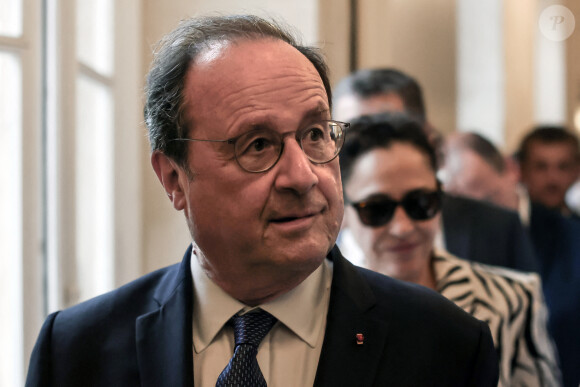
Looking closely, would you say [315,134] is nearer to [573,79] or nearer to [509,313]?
[509,313]

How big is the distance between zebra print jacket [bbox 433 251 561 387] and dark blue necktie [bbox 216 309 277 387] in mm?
884

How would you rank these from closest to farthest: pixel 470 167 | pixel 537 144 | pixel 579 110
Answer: pixel 470 167 → pixel 537 144 → pixel 579 110

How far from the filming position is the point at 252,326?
187 centimetres

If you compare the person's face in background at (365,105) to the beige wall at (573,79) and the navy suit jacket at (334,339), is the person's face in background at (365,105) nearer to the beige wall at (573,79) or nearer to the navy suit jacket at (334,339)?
the navy suit jacket at (334,339)

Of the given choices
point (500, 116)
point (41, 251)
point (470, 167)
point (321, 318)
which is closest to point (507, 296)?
point (321, 318)

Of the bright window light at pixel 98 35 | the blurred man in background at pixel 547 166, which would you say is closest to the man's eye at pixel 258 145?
the bright window light at pixel 98 35

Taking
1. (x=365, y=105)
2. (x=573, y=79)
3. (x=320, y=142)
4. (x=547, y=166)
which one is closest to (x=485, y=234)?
(x=365, y=105)

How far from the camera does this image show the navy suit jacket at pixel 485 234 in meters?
3.58

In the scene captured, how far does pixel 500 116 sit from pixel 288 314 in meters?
7.24

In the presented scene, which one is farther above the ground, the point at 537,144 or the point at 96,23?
the point at 96,23

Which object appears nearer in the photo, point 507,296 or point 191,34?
point 191,34

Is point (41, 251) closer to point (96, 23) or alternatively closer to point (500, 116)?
point (96, 23)

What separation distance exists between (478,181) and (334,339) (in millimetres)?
3015

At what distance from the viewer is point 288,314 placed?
1878mm
